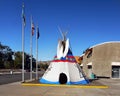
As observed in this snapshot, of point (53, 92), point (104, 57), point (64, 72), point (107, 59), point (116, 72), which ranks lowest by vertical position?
point (53, 92)

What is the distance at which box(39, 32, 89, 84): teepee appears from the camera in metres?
31.9

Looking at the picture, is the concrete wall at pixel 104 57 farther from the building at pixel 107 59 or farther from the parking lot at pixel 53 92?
the parking lot at pixel 53 92

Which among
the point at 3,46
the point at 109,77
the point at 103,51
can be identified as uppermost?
the point at 3,46

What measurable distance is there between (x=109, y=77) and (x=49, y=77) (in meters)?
22.5

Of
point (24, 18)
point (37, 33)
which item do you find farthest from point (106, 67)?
point (24, 18)

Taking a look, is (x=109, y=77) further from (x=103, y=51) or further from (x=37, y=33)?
(x=37, y=33)

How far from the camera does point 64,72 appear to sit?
3225 centimetres

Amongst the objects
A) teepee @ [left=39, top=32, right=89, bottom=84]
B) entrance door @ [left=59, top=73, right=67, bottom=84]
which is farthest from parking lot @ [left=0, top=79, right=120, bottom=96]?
entrance door @ [left=59, top=73, right=67, bottom=84]

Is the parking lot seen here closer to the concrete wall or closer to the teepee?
the teepee

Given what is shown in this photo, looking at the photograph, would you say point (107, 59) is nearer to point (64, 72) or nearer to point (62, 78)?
point (62, 78)

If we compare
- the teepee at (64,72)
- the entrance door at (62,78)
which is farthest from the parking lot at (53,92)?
the entrance door at (62,78)

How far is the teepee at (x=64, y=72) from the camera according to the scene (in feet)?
105

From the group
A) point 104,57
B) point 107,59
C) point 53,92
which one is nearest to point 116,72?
point 107,59

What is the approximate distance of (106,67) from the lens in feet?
173
